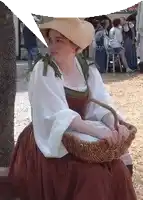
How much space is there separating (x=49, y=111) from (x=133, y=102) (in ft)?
21.9

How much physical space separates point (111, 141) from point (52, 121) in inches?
12.1

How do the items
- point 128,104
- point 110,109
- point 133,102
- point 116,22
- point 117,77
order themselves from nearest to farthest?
point 110,109, point 128,104, point 133,102, point 117,77, point 116,22

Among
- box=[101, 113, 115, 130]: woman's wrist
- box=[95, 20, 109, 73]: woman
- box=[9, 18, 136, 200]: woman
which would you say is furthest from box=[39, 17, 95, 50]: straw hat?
box=[95, 20, 109, 73]: woman

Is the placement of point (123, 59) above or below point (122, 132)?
below

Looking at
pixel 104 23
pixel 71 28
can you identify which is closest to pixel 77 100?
pixel 71 28

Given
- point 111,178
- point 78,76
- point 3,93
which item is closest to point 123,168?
point 111,178

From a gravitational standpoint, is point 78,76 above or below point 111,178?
above

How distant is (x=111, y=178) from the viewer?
8.57ft

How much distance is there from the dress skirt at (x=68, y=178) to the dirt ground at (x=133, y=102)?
162 cm

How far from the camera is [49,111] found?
2553 millimetres

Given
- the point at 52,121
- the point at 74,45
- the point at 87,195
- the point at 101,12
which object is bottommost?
the point at 87,195

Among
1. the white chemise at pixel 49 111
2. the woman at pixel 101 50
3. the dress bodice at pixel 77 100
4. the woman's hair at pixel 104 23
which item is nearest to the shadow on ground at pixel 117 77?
the woman at pixel 101 50

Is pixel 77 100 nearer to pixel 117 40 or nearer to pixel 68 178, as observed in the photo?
pixel 68 178

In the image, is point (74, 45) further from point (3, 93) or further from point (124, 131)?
point (3, 93)
